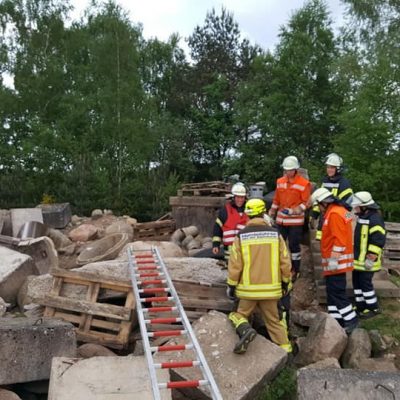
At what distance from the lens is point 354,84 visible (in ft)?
59.3

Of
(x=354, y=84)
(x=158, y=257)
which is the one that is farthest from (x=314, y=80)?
(x=158, y=257)

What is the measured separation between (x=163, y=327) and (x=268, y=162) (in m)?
16.2

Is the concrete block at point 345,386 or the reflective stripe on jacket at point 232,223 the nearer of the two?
the concrete block at point 345,386

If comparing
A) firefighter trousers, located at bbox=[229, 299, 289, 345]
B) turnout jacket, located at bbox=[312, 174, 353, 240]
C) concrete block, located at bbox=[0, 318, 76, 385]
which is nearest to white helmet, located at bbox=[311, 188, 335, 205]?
turnout jacket, located at bbox=[312, 174, 353, 240]

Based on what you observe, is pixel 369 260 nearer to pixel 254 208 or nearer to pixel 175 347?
pixel 254 208

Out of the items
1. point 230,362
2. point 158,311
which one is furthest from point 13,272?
point 230,362

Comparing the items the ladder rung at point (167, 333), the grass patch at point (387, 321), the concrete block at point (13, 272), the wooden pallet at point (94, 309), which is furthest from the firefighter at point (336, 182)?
the concrete block at point (13, 272)

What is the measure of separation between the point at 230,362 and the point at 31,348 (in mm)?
1862

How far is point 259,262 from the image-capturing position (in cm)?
497

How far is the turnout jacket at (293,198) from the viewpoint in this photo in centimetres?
658

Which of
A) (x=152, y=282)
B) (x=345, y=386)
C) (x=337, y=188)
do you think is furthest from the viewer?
(x=337, y=188)

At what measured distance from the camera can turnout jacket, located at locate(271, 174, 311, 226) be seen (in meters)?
6.58

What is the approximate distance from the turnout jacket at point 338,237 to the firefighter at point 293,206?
76 cm

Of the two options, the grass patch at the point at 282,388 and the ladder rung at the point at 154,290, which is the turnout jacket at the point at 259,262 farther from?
the ladder rung at the point at 154,290
